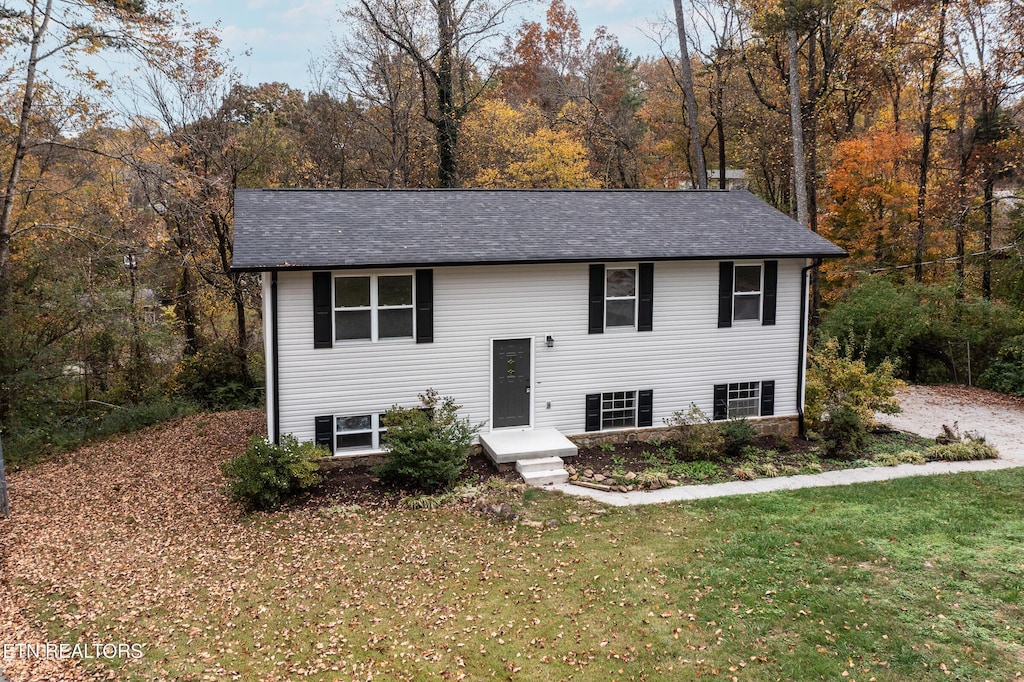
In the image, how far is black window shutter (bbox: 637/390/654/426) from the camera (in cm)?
1395

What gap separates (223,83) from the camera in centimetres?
2011

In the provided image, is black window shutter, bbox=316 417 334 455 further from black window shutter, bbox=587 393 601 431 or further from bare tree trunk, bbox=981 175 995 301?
bare tree trunk, bbox=981 175 995 301

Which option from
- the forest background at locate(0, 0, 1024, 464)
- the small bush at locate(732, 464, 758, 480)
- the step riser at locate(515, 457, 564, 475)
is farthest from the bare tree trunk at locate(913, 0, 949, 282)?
the step riser at locate(515, 457, 564, 475)

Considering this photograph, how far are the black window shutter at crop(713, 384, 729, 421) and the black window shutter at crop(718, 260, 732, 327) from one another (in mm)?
1350

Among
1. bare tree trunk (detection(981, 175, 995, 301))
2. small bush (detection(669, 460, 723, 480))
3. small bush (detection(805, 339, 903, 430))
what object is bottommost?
small bush (detection(669, 460, 723, 480))

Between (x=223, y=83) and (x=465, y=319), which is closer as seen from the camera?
(x=465, y=319)

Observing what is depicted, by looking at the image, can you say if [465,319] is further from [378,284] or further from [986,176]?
[986,176]

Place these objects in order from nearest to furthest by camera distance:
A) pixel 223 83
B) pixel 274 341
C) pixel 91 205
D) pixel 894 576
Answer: pixel 894 576 → pixel 274 341 → pixel 91 205 → pixel 223 83

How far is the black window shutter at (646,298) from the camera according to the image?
1366 centimetres

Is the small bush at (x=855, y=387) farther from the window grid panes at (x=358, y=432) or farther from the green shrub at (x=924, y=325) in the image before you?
the window grid panes at (x=358, y=432)

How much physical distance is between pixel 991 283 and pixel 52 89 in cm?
2650

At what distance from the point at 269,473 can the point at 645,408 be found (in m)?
7.40

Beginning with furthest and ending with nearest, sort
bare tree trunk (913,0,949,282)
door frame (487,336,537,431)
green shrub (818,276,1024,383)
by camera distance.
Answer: bare tree trunk (913,0,949,282) → green shrub (818,276,1024,383) → door frame (487,336,537,431)

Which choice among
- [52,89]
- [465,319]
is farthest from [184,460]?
[52,89]
